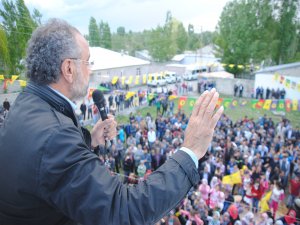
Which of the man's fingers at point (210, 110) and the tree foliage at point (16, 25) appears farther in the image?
the tree foliage at point (16, 25)

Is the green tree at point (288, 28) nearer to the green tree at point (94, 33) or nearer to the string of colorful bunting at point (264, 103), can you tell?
the string of colorful bunting at point (264, 103)

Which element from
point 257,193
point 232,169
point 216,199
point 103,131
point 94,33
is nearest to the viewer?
point 103,131

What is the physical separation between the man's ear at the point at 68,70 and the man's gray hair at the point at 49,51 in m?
0.02

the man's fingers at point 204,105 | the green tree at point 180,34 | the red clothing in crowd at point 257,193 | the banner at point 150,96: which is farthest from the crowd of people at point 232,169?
the green tree at point 180,34

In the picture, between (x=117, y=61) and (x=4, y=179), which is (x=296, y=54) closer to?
(x=117, y=61)

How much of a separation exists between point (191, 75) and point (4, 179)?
32.7 meters

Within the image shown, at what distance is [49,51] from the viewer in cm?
130

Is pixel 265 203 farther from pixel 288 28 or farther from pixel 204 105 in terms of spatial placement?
pixel 288 28

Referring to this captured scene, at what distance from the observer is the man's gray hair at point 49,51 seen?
130cm

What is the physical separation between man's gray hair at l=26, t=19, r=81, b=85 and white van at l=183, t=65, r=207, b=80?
31577mm

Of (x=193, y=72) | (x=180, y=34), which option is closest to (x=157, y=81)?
(x=193, y=72)

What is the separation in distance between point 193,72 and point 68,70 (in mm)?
33267

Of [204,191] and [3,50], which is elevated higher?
[3,50]

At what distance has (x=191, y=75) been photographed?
1302 inches
